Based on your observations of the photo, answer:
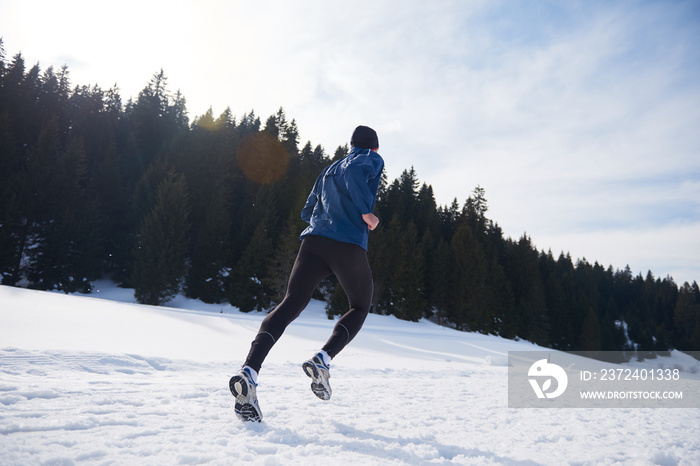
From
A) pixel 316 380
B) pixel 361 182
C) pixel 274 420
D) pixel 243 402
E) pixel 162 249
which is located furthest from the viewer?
pixel 162 249

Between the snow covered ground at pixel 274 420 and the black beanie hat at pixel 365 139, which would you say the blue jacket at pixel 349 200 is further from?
the snow covered ground at pixel 274 420

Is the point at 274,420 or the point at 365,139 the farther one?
the point at 365,139

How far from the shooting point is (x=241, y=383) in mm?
1998

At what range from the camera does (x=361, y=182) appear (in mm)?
2465

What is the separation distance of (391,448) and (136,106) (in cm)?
5687

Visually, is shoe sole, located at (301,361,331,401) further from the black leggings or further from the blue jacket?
the blue jacket

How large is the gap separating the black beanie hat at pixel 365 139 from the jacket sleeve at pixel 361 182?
26 cm

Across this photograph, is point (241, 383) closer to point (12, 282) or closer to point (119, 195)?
point (12, 282)

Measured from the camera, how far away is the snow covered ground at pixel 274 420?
159 centimetres

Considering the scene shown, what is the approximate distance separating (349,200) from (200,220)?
132ft

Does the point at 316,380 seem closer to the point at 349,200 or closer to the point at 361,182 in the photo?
the point at 349,200

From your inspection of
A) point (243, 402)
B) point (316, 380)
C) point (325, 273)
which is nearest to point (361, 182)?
point (325, 273)

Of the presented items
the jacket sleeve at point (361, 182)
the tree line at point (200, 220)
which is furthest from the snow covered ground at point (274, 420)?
the tree line at point (200, 220)

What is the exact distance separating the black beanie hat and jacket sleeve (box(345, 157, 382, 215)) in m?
0.26
